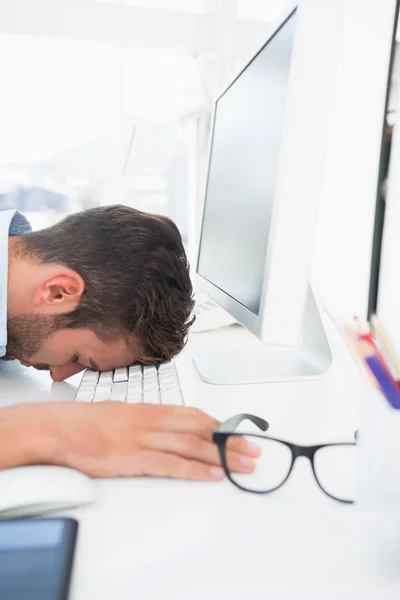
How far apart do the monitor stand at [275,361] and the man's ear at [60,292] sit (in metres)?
0.20

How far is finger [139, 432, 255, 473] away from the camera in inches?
16.2

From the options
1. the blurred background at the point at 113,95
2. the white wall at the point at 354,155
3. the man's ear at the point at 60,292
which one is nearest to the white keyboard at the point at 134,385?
the man's ear at the point at 60,292

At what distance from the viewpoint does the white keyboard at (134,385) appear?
56 centimetres

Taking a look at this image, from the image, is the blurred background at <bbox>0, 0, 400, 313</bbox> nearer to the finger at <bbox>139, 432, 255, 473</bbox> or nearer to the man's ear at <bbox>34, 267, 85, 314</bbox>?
the man's ear at <bbox>34, 267, 85, 314</bbox>

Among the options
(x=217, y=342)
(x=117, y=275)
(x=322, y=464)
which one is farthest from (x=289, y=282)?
(x=217, y=342)

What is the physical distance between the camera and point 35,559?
0.27 m

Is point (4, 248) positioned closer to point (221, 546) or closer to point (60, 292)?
point (60, 292)

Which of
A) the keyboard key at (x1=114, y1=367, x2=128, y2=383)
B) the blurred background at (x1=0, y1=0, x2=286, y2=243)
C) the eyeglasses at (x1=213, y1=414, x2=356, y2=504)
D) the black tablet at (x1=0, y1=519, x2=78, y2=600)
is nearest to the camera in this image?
the black tablet at (x1=0, y1=519, x2=78, y2=600)

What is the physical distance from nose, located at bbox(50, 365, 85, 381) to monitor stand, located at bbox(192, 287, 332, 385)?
0.17 meters

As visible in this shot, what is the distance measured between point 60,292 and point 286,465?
0.43 m

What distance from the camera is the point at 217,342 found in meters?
0.95

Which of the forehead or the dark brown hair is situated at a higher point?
the dark brown hair

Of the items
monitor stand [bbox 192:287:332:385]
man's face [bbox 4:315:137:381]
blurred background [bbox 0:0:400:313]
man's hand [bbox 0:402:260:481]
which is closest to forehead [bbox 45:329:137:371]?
man's face [bbox 4:315:137:381]

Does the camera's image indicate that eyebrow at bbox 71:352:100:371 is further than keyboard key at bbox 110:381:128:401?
Yes
